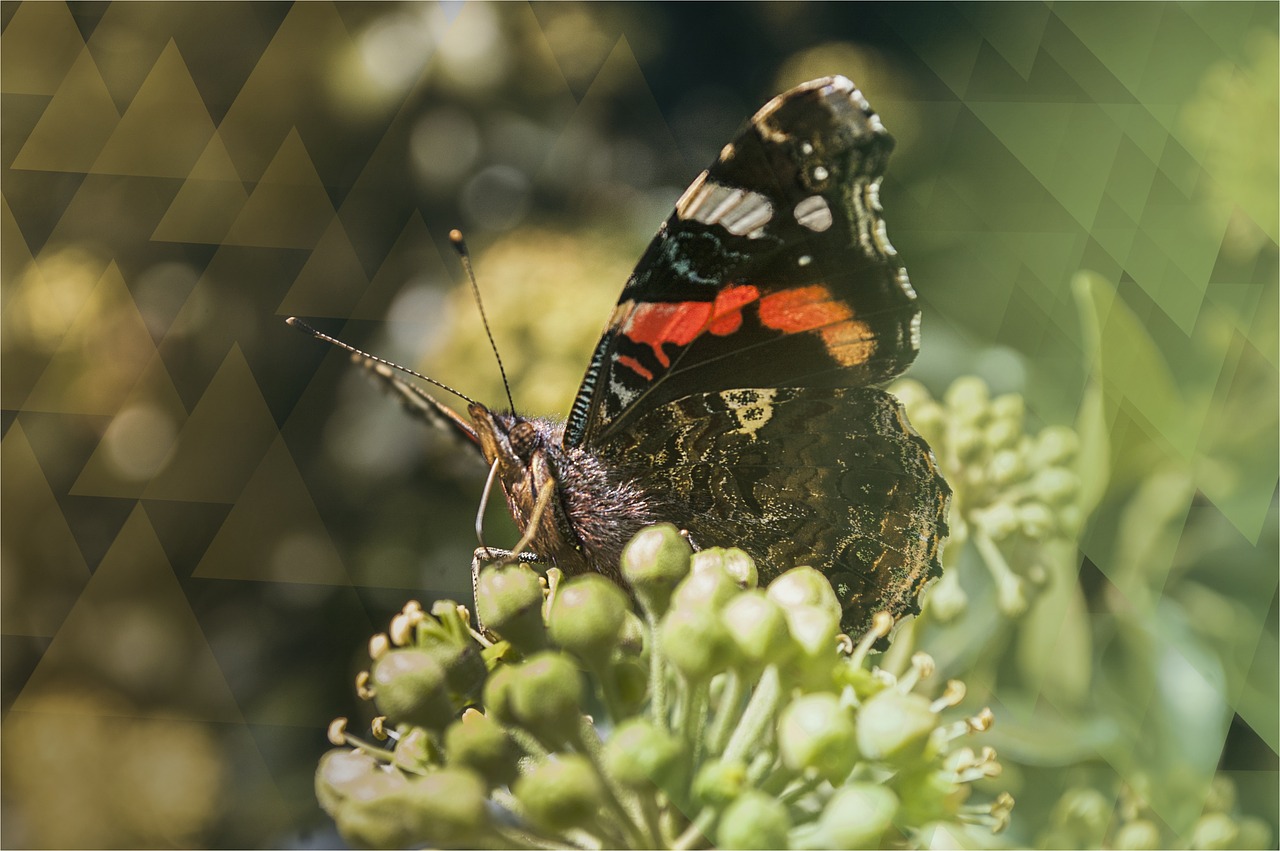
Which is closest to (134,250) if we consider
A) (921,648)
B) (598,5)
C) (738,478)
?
(598,5)

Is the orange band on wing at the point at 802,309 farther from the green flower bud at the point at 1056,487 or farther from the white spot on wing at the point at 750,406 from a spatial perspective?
the green flower bud at the point at 1056,487

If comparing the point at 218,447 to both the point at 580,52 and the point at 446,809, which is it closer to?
the point at 580,52

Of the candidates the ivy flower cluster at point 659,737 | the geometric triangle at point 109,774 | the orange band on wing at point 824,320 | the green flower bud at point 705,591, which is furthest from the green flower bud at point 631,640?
the geometric triangle at point 109,774

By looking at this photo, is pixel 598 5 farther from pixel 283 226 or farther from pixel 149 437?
pixel 149 437

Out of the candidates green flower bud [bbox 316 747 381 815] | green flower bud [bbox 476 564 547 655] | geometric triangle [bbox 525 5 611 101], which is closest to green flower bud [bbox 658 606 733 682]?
green flower bud [bbox 476 564 547 655]

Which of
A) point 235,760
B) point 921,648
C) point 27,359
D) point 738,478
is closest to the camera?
point 921,648

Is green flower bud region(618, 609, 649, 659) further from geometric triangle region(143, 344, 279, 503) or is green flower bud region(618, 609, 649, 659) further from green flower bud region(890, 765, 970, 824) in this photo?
geometric triangle region(143, 344, 279, 503)

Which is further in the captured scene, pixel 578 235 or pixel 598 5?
pixel 598 5
